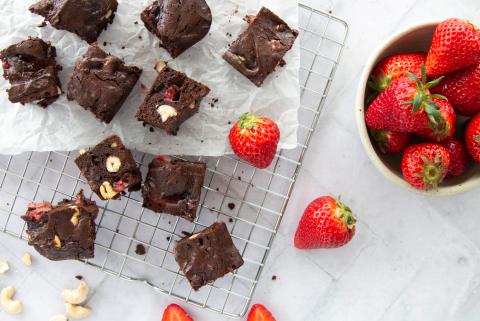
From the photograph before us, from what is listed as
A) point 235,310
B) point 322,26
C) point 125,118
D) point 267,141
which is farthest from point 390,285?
point 125,118

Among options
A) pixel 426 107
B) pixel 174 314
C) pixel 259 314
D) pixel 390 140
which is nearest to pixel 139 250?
pixel 174 314

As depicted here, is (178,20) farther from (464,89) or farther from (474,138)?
(474,138)

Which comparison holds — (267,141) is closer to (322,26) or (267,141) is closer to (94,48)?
(322,26)

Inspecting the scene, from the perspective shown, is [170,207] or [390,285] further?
[390,285]

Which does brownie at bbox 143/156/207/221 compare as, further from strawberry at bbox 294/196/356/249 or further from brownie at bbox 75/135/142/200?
strawberry at bbox 294/196/356/249

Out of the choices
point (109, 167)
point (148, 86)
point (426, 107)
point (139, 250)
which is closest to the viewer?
point (426, 107)

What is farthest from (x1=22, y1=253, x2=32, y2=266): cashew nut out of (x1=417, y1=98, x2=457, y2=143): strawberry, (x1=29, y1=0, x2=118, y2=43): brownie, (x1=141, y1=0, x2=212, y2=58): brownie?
(x1=417, y1=98, x2=457, y2=143): strawberry

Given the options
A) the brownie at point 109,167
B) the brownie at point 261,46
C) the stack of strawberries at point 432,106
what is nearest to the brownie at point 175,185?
the brownie at point 109,167
